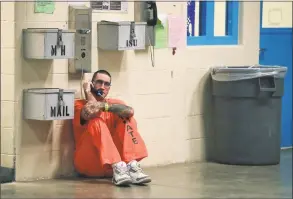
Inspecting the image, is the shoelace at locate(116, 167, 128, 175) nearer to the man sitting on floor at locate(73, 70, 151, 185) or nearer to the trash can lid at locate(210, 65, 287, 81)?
the man sitting on floor at locate(73, 70, 151, 185)

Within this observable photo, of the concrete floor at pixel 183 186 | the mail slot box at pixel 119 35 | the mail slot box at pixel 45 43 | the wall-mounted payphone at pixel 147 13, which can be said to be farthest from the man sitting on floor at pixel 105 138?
the wall-mounted payphone at pixel 147 13

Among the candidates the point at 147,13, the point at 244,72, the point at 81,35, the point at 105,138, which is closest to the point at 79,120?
the point at 105,138

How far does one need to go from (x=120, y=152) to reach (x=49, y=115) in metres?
0.66

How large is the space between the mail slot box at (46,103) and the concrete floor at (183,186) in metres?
0.54

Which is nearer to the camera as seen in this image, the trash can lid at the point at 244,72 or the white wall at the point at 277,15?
the trash can lid at the point at 244,72

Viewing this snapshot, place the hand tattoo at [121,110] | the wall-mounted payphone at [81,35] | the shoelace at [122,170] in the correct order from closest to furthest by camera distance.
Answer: the shoelace at [122,170] < the hand tattoo at [121,110] < the wall-mounted payphone at [81,35]

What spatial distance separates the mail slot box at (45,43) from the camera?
6.39 meters

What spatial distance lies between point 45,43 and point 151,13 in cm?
124

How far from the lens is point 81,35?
676cm

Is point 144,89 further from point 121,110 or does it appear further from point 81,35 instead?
point 81,35

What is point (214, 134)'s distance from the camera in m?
7.93

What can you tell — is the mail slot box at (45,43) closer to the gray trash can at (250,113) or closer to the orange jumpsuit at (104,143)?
the orange jumpsuit at (104,143)

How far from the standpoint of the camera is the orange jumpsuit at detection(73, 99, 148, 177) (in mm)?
6508

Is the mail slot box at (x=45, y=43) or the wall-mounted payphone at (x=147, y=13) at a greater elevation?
the wall-mounted payphone at (x=147, y=13)
